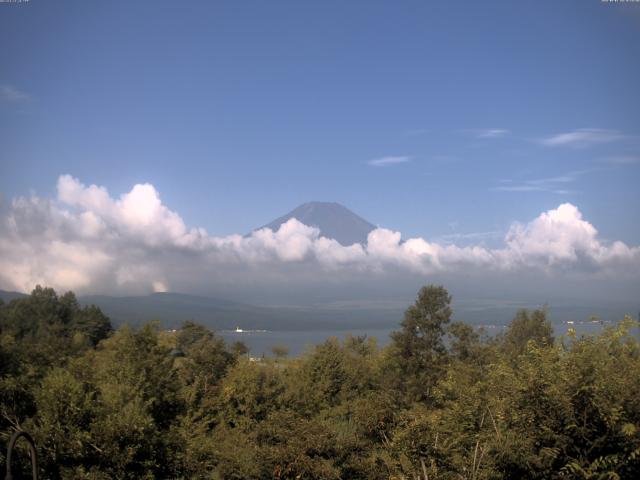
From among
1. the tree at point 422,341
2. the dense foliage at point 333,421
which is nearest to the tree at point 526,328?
the tree at point 422,341

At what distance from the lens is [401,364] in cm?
4788

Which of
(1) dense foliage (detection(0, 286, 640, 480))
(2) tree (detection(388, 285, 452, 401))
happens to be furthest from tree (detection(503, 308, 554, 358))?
(1) dense foliage (detection(0, 286, 640, 480))

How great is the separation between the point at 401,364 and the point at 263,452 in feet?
98.6

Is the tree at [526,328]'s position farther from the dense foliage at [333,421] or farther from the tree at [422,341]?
the dense foliage at [333,421]

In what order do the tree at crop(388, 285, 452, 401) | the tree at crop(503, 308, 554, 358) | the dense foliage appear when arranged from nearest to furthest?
the dense foliage → the tree at crop(388, 285, 452, 401) → the tree at crop(503, 308, 554, 358)

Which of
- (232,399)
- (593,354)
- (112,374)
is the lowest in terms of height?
(232,399)

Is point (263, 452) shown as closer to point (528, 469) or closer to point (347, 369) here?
point (528, 469)

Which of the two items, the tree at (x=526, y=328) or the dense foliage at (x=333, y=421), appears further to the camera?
the tree at (x=526, y=328)

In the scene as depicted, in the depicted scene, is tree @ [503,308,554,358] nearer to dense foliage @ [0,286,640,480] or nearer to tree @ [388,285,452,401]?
tree @ [388,285,452,401]

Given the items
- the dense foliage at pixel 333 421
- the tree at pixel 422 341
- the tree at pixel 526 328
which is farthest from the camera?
the tree at pixel 526 328

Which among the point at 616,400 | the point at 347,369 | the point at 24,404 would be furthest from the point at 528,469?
the point at 347,369

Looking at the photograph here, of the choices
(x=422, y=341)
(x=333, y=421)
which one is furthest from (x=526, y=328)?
(x=333, y=421)

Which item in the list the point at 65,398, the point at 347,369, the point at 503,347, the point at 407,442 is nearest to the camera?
the point at 407,442

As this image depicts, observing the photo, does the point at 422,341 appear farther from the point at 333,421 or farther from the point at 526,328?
the point at 526,328
